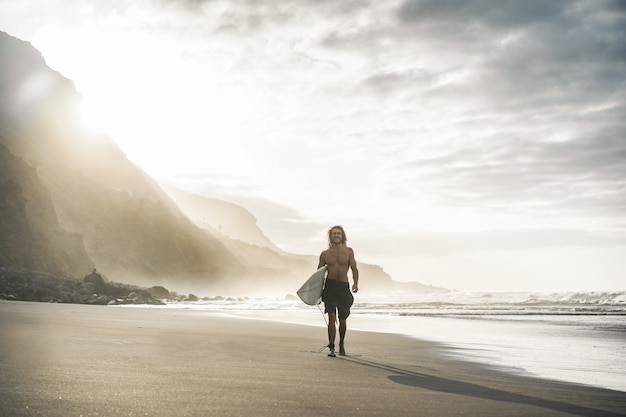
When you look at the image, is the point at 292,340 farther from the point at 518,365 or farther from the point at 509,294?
the point at 509,294

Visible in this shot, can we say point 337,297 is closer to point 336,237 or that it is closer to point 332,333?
point 332,333

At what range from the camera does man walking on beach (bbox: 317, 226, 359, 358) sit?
9.80m

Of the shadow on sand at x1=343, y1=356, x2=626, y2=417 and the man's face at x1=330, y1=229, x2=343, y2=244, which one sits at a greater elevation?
the man's face at x1=330, y1=229, x2=343, y2=244

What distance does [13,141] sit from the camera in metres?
80.6

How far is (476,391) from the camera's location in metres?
5.65

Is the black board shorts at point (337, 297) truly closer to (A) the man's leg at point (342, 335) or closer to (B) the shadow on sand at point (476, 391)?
(A) the man's leg at point (342, 335)

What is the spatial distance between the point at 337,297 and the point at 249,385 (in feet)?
15.4

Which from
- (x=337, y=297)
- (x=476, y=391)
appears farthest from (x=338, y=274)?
(x=476, y=391)

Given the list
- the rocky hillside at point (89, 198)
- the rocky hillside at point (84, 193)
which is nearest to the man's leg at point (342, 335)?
the rocky hillside at point (89, 198)

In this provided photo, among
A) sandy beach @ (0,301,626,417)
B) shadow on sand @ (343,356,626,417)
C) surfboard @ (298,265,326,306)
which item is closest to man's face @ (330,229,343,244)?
surfboard @ (298,265,326,306)

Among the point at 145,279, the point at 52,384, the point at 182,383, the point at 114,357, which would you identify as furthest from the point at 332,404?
the point at 145,279

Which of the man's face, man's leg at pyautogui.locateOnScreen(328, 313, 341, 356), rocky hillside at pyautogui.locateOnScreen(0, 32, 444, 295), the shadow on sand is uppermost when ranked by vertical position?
rocky hillside at pyautogui.locateOnScreen(0, 32, 444, 295)

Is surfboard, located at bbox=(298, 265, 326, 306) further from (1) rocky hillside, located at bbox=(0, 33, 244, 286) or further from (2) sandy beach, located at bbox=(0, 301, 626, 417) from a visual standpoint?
(1) rocky hillside, located at bbox=(0, 33, 244, 286)

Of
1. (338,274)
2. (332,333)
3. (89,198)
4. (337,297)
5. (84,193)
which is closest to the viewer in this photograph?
(332,333)
